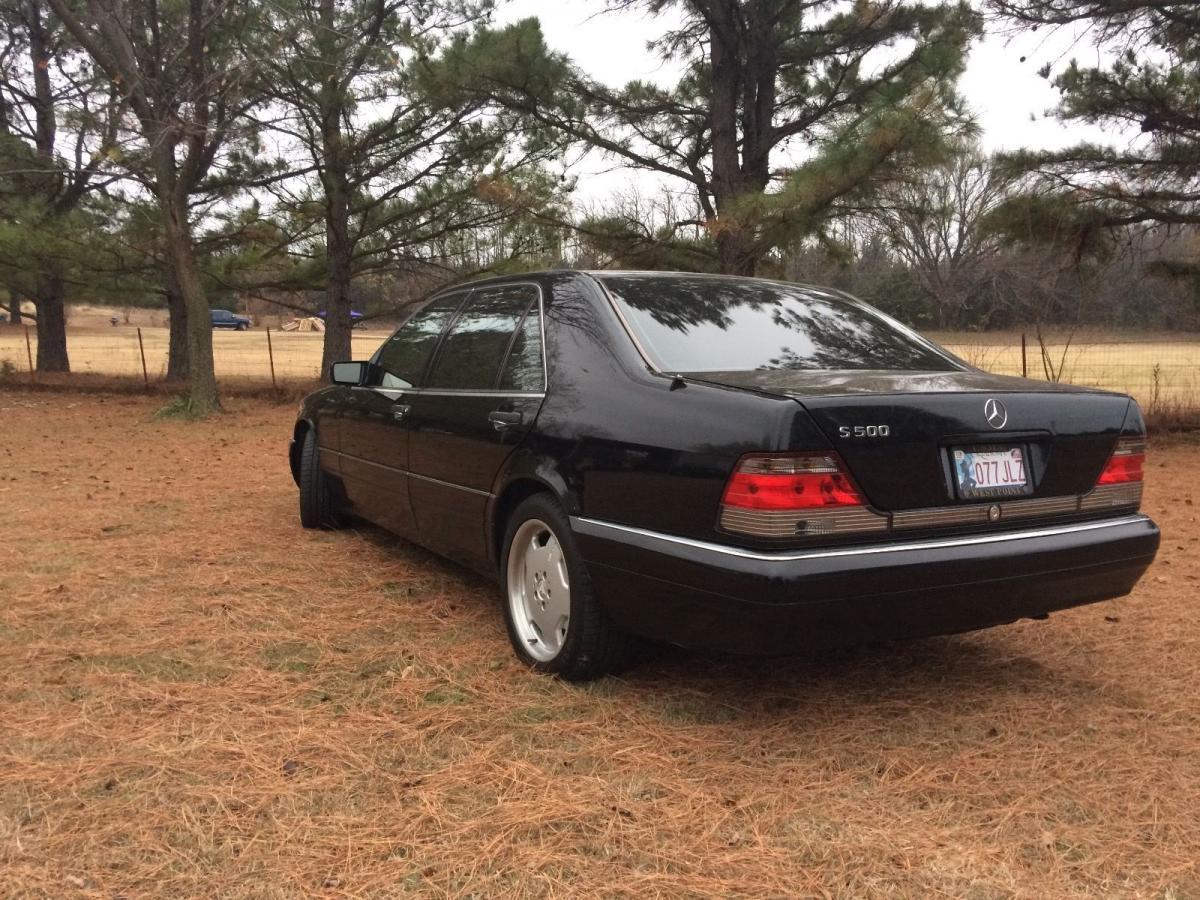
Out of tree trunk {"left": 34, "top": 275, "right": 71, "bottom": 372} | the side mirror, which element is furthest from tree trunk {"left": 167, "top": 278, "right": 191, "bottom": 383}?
the side mirror

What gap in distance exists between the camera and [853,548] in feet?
8.71

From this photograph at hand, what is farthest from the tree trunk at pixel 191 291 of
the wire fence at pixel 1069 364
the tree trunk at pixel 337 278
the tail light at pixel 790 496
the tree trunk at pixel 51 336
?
the tail light at pixel 790 496

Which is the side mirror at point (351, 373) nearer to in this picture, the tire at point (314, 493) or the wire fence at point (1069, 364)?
→ the tire at point (314, 493)

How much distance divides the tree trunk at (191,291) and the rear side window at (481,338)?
9679 millimetres

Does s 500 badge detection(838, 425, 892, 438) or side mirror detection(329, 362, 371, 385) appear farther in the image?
side mirror detection(329, 362, 371, 385)

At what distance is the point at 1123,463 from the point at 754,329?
1.36m

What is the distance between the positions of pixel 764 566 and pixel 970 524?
73 centimetres

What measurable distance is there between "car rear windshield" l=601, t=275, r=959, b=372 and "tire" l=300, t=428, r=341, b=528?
2.84 m

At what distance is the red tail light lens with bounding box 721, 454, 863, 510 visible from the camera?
2.59 metres

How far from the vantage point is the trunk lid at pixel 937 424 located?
265 centimetres

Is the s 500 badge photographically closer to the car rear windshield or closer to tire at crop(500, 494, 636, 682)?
the car rear windshield

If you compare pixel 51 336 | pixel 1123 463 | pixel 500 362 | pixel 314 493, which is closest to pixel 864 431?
pixel 1123 463

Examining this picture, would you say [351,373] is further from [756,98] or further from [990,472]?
[756,98]

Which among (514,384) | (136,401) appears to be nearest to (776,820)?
(514,384)
